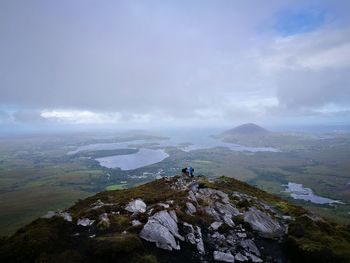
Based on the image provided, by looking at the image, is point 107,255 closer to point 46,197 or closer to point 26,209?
point 26,209

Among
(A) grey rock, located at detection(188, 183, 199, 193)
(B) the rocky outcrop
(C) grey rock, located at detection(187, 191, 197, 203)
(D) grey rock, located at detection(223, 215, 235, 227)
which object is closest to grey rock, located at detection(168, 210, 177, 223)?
(B) the rocky outcrop

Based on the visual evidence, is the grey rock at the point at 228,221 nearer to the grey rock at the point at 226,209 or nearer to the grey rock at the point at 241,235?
the grey rock at the point at 226,209

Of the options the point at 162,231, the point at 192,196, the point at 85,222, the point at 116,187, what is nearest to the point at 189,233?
the point at 162,231

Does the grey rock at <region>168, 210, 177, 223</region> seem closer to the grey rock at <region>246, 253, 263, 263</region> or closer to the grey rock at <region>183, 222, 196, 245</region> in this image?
the grey rock at <region>183, 222, 196, 245</region>

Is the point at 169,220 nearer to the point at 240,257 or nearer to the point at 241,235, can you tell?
the point at 241,235

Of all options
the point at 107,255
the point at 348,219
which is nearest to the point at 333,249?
the point at 107,255

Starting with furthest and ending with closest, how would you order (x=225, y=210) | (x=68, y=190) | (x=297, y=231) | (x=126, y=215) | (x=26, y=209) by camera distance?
1. (x=68, y=190)
2. (x=26, y=209)
3. (x=225, y=210)
4. (x=126, y=215)
5. (x=297, y=231)

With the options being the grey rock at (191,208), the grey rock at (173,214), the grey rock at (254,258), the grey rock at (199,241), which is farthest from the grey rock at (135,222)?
the grey rock at (254,258)
